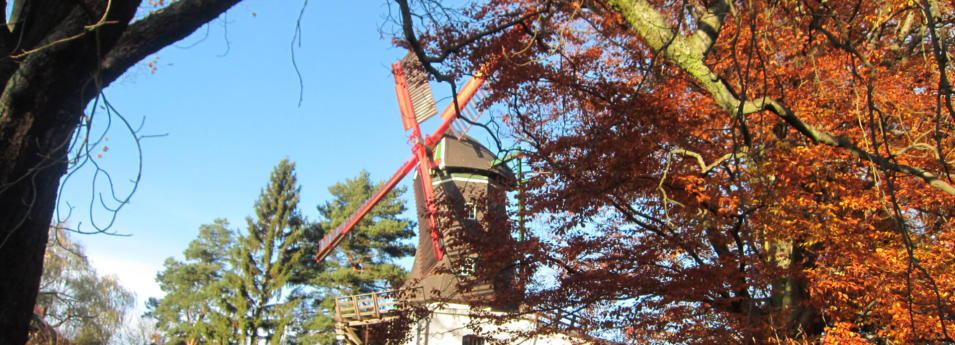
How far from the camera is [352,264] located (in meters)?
25.1

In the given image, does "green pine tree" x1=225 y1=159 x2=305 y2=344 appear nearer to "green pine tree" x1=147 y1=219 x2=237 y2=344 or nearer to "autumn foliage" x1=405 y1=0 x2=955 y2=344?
"green pine tree" x1=147 y1=219 x2=237 y2=344

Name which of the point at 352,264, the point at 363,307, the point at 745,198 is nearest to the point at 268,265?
the point at 352,264

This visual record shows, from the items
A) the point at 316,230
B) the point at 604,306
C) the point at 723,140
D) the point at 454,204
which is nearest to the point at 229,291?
the point at 316,230

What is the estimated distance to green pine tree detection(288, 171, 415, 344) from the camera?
77.9 ft

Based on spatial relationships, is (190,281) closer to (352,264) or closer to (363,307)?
(352,264)

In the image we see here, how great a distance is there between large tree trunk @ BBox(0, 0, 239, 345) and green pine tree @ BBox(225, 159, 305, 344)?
830 inches

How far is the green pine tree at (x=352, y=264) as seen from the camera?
77.9 ft

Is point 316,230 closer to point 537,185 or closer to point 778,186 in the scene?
point 537,185

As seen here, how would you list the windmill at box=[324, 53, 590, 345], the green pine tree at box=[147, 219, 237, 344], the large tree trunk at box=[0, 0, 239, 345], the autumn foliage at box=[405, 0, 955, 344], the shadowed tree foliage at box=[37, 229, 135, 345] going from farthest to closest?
the green pine tree at box=[147, 219, 237, 344], the shadowed tree foliage at box=[37, 229, 135, 345], the windmill at box=[324, 53, 590, 345], the autumn foliage at box=[405, 0, 955, 344], the large tree trunk at box=[0, 0, 239, 345]

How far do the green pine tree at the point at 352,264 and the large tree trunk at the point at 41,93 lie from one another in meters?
20.9

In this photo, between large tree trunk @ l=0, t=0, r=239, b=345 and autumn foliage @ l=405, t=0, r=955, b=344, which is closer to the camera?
large tree trunk @ l=0, t=0, r=239, b=345

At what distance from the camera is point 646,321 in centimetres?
731

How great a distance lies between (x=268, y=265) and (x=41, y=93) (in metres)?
23.3

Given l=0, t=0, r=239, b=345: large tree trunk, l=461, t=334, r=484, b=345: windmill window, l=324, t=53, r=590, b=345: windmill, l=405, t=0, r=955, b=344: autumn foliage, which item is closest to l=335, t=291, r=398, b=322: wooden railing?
l=324, t=53, r=590, b=345: windmill
